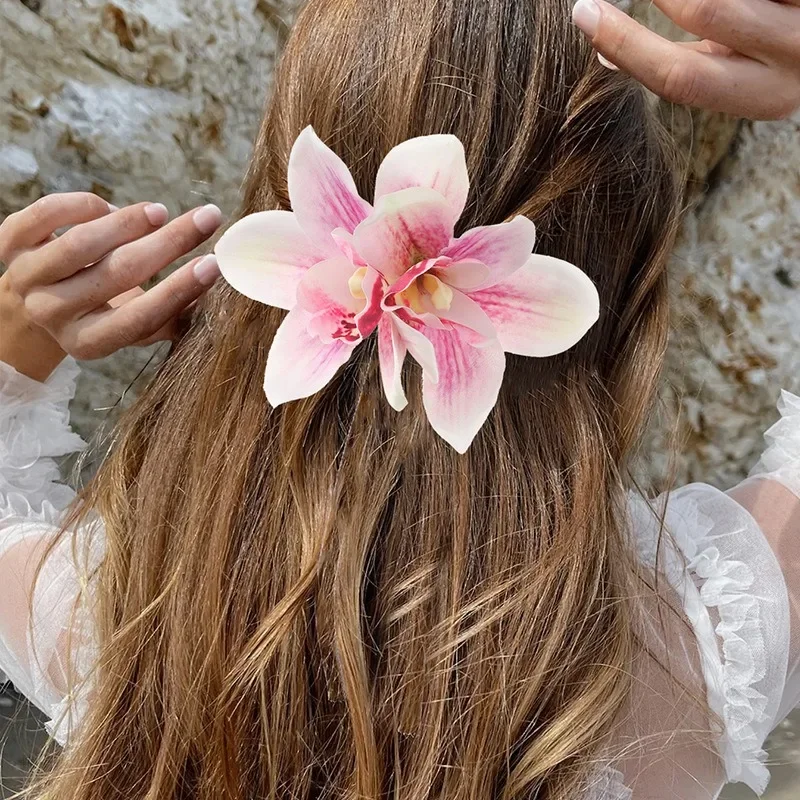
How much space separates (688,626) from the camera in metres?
0.61

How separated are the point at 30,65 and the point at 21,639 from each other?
0.71 m

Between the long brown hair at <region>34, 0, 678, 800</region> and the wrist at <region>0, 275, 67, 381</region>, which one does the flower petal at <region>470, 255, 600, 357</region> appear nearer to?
the long brown hair at <region>34, 0, 678, 800</region>

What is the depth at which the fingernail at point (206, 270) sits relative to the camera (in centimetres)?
64

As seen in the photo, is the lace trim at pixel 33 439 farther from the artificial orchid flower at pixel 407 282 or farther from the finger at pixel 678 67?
the finger at pixel 678 67

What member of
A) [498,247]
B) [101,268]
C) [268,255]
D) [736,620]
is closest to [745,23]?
[498,247]

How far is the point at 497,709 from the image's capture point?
1.77 ft

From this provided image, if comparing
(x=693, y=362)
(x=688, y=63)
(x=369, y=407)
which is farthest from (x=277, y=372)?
(x=693, y=362)

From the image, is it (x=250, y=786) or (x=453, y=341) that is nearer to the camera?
(x=453, y=341)

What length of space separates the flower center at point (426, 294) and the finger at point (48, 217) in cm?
39

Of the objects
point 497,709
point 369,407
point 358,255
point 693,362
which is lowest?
point 693,362

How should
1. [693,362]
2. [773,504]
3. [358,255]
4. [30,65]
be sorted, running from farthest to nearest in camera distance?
[693,362] < [30,65] < [773,504] < [358,255]

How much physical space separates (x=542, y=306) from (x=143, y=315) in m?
0.36

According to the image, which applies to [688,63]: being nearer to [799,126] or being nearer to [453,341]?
[453,341]

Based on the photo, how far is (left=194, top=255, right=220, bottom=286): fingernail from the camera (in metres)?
0.64
